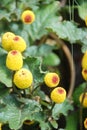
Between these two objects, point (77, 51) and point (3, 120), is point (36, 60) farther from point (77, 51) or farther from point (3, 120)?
point (77, 51)

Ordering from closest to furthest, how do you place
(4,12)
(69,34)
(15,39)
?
(15,39)
(69,34)
(4,12)

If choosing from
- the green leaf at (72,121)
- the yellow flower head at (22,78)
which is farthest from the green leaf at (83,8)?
the yellow flower head at (22,78)

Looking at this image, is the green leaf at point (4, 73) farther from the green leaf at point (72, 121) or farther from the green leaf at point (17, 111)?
the green leaf at point (72, 121)

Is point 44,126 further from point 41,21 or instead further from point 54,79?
point 41,21

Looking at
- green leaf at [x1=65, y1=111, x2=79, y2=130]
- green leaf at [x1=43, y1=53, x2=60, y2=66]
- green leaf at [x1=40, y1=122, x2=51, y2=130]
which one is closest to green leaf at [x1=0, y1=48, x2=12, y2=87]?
green leaf at [x1=40, y1=122, x2=51, y2=130]

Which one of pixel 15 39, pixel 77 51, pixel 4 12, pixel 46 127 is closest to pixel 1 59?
pixel 15 39

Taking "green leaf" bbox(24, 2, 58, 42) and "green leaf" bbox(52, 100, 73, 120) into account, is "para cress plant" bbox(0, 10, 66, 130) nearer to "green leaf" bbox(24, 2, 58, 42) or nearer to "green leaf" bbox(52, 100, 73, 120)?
"green leaf" bbox(52, 100, 73, 120)
